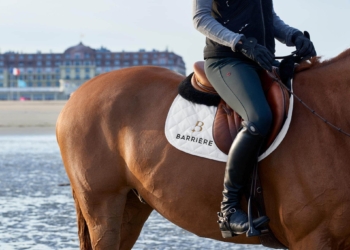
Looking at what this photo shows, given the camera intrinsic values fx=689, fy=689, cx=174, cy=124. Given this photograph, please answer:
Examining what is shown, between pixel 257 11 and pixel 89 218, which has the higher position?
pixel 257 11

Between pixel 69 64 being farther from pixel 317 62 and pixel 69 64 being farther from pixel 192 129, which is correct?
pixel 317 62

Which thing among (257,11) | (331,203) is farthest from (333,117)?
(257,11)

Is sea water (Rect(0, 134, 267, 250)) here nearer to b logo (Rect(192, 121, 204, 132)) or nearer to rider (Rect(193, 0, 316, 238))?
b logo (Rect(192, 121, 204, 132))

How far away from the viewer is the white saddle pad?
4555 millimetres

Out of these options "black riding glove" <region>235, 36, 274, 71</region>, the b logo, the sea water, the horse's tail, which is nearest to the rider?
"black riding glove" <region>235, 36, 274, 71</region>

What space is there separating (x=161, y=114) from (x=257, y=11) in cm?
97

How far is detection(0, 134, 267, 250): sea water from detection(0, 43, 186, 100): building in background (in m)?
148

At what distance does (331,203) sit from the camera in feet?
13.6

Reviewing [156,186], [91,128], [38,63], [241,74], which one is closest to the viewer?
[241,74]

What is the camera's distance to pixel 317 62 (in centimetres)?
457

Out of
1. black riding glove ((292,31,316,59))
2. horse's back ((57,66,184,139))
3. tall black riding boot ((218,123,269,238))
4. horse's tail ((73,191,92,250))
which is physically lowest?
horse's tail ((73,191,92,250))

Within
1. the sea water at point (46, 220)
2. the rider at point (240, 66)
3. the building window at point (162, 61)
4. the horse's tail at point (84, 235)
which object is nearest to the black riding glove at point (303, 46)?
the rider at point (240, 66)

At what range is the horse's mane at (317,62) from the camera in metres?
4.52

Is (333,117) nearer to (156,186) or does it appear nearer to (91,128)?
(156,186)
